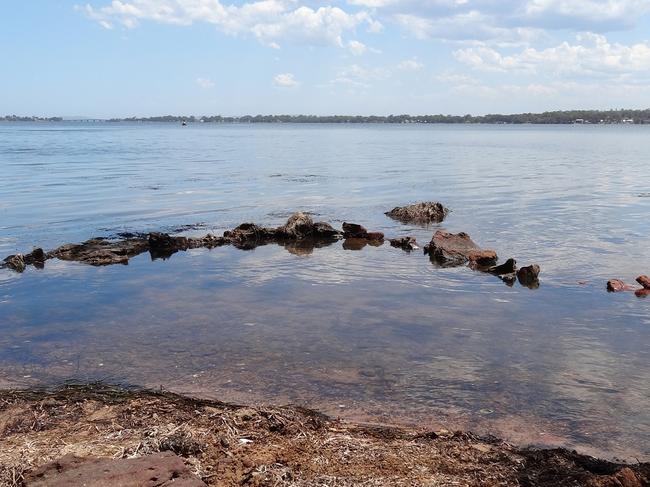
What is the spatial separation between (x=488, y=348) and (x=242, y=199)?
20106 millimetres

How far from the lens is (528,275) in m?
14.4

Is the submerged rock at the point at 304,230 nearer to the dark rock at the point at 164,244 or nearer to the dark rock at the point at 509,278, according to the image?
the dark rock at the point at 164,244

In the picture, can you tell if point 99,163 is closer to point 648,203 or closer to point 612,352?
point 648,203

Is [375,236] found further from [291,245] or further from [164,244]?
[164,244]

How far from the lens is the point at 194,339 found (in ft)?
33.8

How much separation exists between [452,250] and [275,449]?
11.4m

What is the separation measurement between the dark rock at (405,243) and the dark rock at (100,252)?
7000 mm

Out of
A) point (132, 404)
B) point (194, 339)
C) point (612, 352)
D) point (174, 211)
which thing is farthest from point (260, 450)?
point (174, 211)

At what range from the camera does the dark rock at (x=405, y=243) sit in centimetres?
1822

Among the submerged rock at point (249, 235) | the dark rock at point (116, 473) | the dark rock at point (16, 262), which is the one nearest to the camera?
the dark rock at point (116, 473)

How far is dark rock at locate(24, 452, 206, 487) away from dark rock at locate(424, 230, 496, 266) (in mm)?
11728

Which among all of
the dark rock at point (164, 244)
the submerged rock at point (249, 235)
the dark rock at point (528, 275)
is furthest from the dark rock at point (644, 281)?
the dark rock at point (164, 244)

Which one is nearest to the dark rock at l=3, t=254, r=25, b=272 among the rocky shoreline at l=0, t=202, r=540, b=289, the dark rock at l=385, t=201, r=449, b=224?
the rocky shoreline at l=0, t=202, r=540, b=289

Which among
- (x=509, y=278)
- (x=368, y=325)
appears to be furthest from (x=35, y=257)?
(x=509, y=278)
